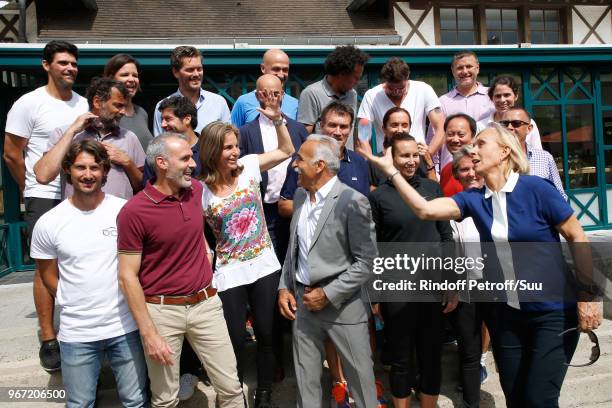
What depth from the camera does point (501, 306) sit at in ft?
9.11

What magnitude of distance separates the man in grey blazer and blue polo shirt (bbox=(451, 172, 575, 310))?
2.33 ft

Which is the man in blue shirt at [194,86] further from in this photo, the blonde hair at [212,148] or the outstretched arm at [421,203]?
the outstretched arm at [421,203]

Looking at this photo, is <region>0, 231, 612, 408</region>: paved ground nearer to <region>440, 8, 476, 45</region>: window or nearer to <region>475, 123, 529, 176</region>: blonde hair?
<region>475, 123, 529, 176</region>: blonde hair

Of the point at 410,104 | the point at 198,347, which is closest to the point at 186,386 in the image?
the point at 198,347

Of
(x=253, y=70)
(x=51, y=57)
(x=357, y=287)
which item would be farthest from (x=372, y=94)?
(x=253, y=70)

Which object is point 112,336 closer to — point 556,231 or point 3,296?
point 556,231

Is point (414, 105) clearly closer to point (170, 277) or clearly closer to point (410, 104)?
point (410, 104)

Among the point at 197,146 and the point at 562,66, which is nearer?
the point at 197,146

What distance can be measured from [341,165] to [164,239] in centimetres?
132

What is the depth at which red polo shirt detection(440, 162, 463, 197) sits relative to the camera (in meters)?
3.68

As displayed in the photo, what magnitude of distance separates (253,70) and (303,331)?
6.34 meters

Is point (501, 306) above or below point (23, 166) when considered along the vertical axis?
below

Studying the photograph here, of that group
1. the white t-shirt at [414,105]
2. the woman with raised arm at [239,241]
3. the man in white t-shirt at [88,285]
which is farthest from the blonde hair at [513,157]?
the man in white t-shirt at [88,285]

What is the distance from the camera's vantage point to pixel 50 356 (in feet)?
11.9
